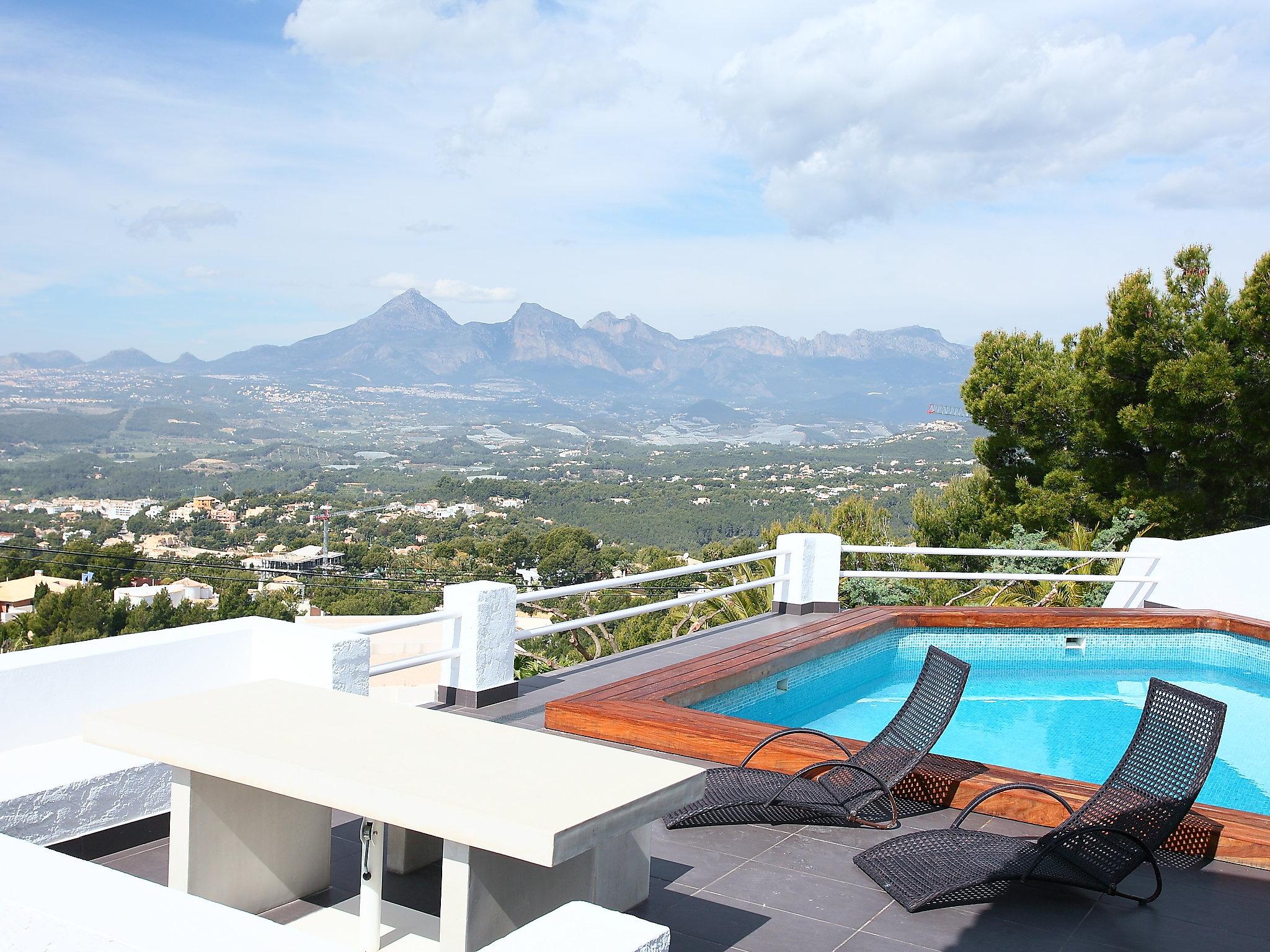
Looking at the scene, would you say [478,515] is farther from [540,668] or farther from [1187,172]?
[540,668]

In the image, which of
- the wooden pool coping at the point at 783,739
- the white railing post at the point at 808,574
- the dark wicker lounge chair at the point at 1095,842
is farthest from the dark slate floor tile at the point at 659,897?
the white railing post at the point at 808,574

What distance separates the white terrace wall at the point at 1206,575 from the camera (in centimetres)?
936

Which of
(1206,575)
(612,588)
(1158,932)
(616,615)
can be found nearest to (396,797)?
(1158,932)

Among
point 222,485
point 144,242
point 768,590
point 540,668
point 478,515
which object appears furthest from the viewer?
point 144,242

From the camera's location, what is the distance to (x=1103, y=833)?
3.56 metres

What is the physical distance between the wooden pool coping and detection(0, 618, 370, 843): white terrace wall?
135 cm

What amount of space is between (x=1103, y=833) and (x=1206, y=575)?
722cm

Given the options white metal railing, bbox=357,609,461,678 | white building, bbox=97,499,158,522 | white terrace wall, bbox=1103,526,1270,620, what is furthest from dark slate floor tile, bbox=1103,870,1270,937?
white building, bbox=97,499,158,522

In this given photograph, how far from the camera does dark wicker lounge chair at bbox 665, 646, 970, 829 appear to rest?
13.7ft

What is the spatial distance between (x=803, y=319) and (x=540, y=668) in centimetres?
4479

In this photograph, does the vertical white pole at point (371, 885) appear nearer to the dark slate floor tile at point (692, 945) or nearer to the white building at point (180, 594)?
the dark slate floor tile at point (692, 945)

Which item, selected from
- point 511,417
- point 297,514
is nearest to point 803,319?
point 297,514

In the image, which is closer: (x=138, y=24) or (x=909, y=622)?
(x=909, y=622)

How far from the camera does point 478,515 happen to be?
49.7 metres
